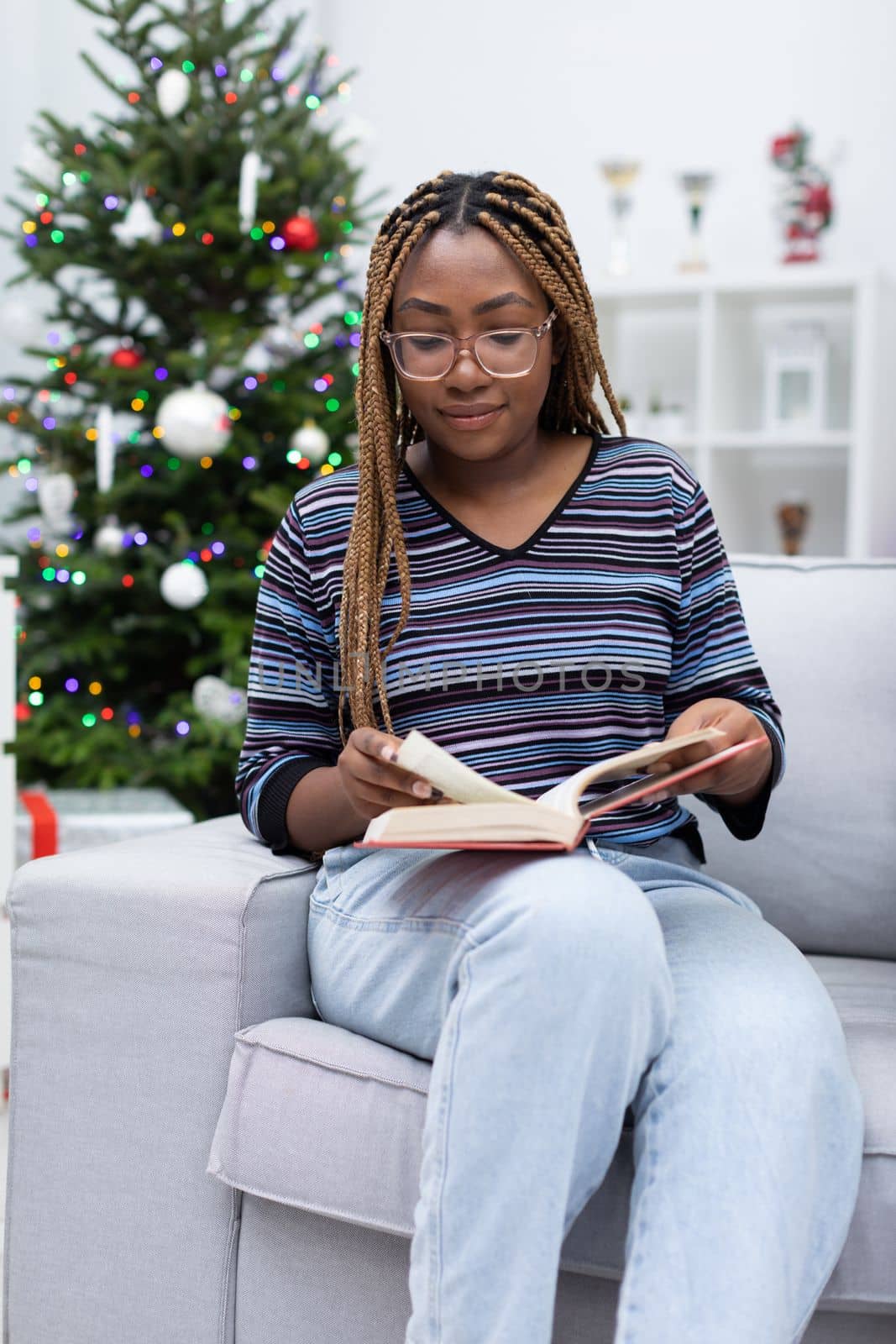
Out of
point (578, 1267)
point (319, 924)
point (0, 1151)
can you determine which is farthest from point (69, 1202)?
point (0, 1151)

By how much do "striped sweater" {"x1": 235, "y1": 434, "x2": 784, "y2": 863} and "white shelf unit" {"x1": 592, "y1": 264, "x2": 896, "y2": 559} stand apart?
1.97m

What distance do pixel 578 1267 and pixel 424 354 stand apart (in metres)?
Result: 0.73

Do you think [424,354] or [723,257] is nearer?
[424,354]

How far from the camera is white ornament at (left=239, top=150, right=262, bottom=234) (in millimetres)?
2467

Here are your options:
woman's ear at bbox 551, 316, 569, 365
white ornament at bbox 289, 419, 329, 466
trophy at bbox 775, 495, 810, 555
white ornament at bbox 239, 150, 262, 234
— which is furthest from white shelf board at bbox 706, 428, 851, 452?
woman's ear at bbox 551, 316, 569, 365

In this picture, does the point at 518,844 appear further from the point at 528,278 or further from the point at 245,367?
the point at 245,367

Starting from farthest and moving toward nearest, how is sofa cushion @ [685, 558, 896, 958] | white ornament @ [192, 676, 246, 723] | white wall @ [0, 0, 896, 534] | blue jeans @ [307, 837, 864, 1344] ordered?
white wall @ [0, 0, 896, 534], white ornament @ [192, 676, 246, 723], sofa cushion @ [685, 558, 896, 958], blue jeans @ [307, 837, 864, 1344]

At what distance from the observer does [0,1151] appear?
5.81 ft

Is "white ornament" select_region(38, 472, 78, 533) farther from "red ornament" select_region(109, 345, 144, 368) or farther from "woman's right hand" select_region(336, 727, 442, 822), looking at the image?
"woman's right hand" select_region(336, 727, 442, 822)

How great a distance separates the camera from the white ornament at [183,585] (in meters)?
2.46

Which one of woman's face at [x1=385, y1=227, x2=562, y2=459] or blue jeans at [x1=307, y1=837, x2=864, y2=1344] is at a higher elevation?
woman's face at [x1=385, y1=227, x2=562, y2=459]

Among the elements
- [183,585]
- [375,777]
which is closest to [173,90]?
[183,585]

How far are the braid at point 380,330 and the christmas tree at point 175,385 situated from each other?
125 cm

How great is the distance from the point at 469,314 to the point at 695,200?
245 centimetres
